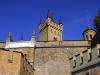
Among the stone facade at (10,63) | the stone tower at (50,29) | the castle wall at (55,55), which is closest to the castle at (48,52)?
the castle wall at (55,55)

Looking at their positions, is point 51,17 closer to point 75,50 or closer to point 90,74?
point 75,50

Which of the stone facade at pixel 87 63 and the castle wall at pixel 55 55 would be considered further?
the castle wall at pixel 55 55

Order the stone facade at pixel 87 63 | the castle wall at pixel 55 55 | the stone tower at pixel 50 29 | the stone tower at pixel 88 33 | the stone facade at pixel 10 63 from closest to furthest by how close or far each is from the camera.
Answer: the stone facade at pixel 10 63, the stone facade at pixel 87 63, the castle wall at pixel 55 55, the stone tower at pixel 88 33, the stone tower at pixel 50 29

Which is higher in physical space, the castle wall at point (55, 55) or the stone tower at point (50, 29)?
the stone tower at point (50, 29)

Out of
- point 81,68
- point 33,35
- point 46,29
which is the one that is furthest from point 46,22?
point 81,68

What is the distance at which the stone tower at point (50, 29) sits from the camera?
79.4 metres

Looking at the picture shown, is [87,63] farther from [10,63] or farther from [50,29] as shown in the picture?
[50,29]

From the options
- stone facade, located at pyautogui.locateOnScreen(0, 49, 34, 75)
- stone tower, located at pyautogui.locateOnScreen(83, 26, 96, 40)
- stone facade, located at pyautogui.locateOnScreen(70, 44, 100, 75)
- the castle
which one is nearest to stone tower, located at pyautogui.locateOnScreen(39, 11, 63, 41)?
stone tower, located at pyautogui.locateOnScreen(83, 26, 96, 40)

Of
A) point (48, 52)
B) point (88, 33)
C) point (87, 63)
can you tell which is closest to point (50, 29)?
point (88, 33)

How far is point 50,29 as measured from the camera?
80125 millimetres

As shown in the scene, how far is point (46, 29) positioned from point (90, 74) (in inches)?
2032

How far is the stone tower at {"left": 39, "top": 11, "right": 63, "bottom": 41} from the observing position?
79400 mm

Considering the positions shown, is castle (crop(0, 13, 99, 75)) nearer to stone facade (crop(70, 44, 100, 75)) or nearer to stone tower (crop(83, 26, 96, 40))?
stone facade (crop(70, 44, 100, 75))

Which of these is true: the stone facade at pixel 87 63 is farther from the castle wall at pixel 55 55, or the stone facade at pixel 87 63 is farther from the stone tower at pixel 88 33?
the stone tower at pixel 88 33
